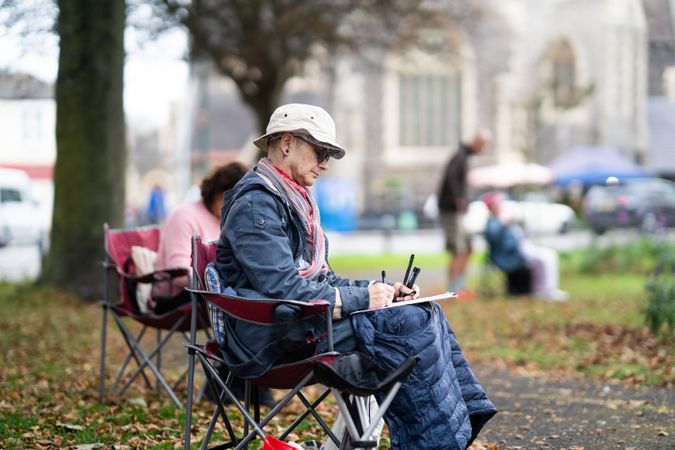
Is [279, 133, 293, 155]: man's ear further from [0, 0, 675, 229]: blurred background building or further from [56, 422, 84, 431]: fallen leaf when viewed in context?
[0, 0, 675, 229]: blurred background building

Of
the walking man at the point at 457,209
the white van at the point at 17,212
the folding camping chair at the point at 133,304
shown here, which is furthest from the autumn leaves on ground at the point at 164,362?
the white van at the point at 17,212

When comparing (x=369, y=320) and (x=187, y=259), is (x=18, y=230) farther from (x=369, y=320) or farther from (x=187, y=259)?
(x=369, y=320)

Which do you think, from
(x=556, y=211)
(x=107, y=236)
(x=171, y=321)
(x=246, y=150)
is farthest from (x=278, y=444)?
(x=246, y=150)

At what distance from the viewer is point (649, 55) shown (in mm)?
16141

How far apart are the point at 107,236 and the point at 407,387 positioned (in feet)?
9.60

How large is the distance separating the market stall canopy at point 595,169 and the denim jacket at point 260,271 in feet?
86.9

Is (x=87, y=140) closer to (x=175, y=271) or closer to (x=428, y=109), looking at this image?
(x=175, y=271)

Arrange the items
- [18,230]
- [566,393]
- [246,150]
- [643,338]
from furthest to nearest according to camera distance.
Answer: [246,150] < [18,230] < [643,338] < [566,393]

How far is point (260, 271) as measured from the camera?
3988 millimetres

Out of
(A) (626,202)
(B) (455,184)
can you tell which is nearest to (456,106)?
Answer: (A) (626,202)

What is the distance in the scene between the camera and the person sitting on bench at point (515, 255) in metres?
13.4

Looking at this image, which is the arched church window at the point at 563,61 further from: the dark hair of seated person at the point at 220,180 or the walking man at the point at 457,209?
the dark hair of seated person at the point at 220,180

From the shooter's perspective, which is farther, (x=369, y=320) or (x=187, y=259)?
(x=187, y=259)

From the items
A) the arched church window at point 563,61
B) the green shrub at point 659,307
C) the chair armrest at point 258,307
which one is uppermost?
the arched church window at point 563,61
